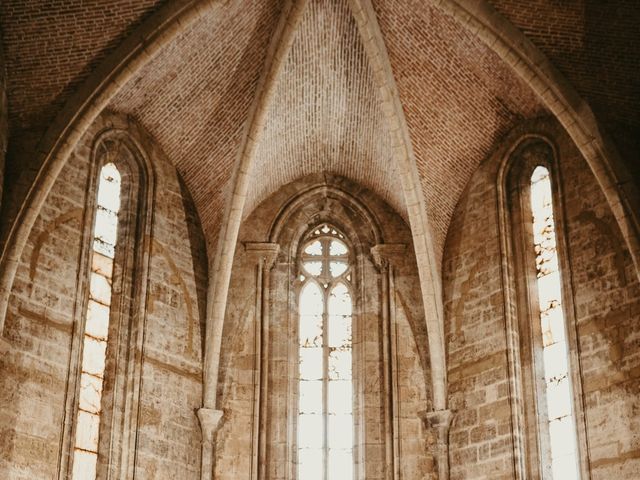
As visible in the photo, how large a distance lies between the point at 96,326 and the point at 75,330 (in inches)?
27.0

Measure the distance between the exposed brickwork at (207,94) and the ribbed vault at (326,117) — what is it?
0.46 metres

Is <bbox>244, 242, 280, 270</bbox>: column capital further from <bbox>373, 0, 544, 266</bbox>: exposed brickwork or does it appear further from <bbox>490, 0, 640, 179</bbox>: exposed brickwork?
<bbox>490, 0, 640, 179</bbox>: exposed brickwork

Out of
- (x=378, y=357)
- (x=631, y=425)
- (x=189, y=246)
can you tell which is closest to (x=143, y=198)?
(x=189, y=246)

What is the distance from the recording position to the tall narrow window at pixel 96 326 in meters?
16.6

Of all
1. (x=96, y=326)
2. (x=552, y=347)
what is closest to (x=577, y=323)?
(x=552, y=347)

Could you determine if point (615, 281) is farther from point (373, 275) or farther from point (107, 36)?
point (107, 36)

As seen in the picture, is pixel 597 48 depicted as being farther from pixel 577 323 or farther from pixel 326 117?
pixel 326 117

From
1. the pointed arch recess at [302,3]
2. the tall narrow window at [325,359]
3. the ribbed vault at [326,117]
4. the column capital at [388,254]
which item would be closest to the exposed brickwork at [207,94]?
the ribbed vault at [326,117]

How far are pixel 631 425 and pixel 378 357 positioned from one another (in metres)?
4.09

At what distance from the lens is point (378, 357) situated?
18.7m

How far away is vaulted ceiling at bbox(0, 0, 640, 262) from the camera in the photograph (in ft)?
54.4

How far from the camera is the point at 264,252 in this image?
19.4 meters

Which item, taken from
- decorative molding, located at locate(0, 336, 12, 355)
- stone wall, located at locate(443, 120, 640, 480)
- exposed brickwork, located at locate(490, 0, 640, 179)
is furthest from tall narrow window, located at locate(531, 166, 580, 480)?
decorative molding, located at locate(0, 336, 12, 355)

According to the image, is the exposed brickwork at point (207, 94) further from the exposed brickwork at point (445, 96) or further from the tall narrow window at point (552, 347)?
the tall narrow window at point (552, 347)
